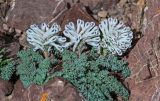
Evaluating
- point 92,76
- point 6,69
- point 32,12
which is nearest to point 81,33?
point 92,76

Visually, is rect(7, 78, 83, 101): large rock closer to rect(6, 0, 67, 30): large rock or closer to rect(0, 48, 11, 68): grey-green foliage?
rect(0, 48, 11, 68): grey-green foliage

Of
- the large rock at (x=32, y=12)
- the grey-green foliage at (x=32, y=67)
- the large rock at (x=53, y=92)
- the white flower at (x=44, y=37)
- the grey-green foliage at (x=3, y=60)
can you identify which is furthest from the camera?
the large rock at (x=32, y=12)

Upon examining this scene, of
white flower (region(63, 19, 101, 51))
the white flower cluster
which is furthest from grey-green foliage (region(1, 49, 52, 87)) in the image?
white flower (region(63, 19, 101, 51))

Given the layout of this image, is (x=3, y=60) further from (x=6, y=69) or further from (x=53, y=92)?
(x=53, y=92)

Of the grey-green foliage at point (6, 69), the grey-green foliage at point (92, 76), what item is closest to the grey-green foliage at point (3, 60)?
the grey-green foliage at point (6, 69)

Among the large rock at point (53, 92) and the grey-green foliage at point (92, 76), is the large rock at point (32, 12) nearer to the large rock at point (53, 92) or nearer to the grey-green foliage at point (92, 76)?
the grey-green foliage at point (92, 76)

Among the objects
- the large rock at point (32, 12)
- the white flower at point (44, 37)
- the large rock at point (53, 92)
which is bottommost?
the large rock at point (53, 92)
